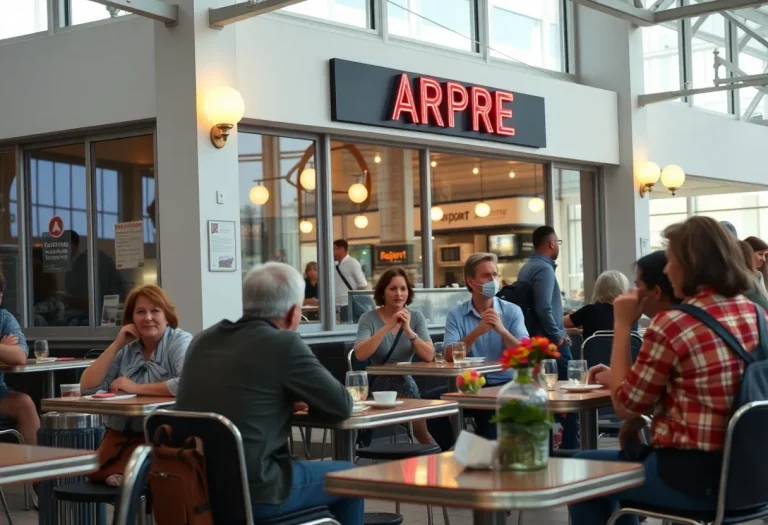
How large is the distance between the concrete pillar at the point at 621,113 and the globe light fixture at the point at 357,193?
3529 mm

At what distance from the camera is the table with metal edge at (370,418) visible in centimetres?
366

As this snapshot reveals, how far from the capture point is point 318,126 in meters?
8.27

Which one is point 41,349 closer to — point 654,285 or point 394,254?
point 394,254

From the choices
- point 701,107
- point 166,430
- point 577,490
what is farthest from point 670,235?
point 701,107

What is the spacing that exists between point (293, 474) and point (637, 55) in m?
9.27

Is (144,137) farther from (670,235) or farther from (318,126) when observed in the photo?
(670,235)

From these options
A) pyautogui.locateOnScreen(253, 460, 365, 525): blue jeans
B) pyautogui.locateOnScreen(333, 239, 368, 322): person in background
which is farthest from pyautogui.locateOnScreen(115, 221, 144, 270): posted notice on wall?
pyautogui.locateOnScreen(253, 460, 365, 525): blue jeans

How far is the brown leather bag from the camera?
10.1ft

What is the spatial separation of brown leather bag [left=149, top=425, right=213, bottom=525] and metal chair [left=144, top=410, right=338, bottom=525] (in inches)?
1.7

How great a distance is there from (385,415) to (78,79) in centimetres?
539

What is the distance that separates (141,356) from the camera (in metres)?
4.82

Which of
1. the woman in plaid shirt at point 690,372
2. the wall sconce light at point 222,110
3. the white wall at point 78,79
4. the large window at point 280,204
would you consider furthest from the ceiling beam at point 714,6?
the woman in plaid shirt at point 690,372

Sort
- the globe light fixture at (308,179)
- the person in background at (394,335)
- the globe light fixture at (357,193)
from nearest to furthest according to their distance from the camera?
the person in background at (394,335) < the globe light fixture at (308,179) < the globe light fixture at (357,193)

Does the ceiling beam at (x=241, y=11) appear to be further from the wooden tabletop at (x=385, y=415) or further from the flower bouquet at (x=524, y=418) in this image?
the flower bouquet at (x=524, y=418)
